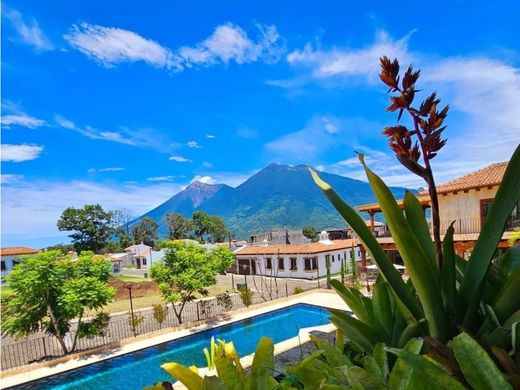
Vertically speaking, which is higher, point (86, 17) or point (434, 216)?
point (86, 17)

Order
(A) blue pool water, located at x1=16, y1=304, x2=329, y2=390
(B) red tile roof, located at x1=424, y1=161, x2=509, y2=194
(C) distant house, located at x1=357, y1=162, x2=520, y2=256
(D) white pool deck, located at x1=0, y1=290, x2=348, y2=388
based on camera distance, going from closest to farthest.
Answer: (D) white pool deck, located at x1=0, y1=290, x2=348, y2=388
(A) blue pool water, located at x1=16, y1=304, x2=329, y2=390
(B) red tile roof, located at x1=424, y1=161, x2=509, y2=194
(C) distant house, located at x1=357, y1=162, x2=520, y2=256

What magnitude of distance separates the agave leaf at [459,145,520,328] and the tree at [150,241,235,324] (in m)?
10.8

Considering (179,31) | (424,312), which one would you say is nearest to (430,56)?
(424,312)

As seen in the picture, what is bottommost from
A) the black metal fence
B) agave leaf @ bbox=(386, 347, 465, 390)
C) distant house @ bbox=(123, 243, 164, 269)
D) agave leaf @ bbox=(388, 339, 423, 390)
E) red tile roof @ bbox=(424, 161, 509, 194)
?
the black metal fence

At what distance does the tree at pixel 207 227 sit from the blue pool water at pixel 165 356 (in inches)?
1461

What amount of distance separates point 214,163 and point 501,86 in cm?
15067

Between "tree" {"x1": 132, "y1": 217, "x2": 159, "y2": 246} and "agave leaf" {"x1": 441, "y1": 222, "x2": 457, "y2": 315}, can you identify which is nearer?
"agave leaf" {"x1": 441, "y1": 222, "x2": 457, "y2": 315}

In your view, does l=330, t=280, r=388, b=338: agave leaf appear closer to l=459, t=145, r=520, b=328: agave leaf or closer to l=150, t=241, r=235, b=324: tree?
l=459, t=145, r=520, b=328: agave leaf

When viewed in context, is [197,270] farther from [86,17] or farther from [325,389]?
[325,389]

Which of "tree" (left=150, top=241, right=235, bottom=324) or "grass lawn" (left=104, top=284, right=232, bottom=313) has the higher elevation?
"tree" (left=150, top=241, right=235, bottom=324)

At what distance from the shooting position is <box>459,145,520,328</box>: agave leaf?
2.29ft

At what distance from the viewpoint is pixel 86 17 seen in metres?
4.94

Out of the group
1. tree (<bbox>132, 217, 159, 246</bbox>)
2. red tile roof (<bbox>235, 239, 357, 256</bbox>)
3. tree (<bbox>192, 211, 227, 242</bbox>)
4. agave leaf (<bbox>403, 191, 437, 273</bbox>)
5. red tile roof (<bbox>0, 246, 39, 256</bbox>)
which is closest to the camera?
agave leaf (<bbox>403, 191, 437, 273</bbox>)

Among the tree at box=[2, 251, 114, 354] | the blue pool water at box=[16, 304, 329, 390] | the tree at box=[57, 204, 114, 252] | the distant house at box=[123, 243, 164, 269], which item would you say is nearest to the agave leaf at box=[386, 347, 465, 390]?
the blue pool water at box=[16, 304, 329, 390]
